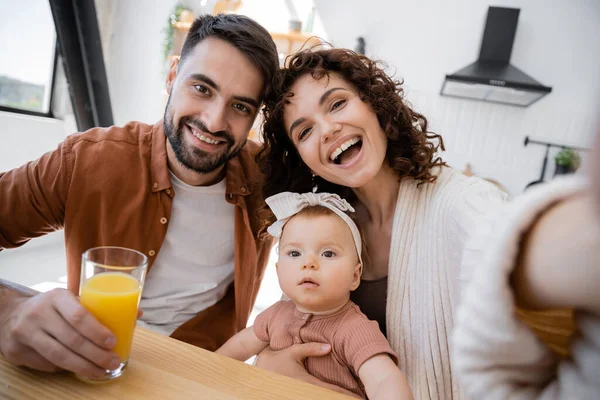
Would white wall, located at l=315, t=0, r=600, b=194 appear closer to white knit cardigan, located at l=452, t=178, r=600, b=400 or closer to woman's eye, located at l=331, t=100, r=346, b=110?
woman's eye, located at l=331, t=100, r=346, b=110

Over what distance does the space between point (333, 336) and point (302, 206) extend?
1.29ft

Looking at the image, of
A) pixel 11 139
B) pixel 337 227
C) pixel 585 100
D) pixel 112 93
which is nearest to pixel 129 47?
pixel 112 93

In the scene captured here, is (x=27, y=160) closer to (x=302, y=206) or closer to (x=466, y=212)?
(x=302, y=206)

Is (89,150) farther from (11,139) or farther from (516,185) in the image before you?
(516,185)

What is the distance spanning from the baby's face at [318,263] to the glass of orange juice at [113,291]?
1.37 ft

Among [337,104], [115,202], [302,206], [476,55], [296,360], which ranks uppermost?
[476,55]

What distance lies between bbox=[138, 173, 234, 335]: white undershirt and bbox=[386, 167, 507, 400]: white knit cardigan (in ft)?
2.40

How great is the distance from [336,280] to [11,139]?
2.53 meters

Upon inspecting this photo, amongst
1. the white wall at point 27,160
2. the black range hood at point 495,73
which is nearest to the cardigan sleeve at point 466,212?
the white wall at point 27,160

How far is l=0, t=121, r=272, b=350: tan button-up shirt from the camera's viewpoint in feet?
4.42

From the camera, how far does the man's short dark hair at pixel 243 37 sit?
1.49 meters

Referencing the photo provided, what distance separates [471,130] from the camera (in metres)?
4.39

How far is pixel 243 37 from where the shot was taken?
149cm

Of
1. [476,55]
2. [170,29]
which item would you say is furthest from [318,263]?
[476,55]
